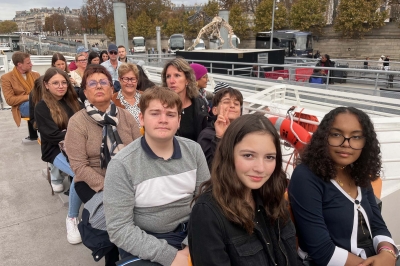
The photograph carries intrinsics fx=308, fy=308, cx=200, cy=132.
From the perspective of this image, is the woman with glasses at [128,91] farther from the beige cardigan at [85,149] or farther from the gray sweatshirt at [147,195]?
the gray sweatshirt at [147,195]

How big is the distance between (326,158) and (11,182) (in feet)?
12.6

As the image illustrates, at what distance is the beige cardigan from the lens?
7.55ft

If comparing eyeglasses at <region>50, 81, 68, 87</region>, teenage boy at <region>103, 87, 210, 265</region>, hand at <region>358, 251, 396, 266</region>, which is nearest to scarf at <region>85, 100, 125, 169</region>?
teenage boy at <region>103, 87, 210, 265</region>

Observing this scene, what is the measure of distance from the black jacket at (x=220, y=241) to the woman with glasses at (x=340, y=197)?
0.46 m

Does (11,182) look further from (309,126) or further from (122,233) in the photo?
(309,126)

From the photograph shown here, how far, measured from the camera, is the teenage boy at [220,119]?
2.37 meters

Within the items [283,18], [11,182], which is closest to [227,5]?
[283,18]

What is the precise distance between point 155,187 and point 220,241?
555 mm

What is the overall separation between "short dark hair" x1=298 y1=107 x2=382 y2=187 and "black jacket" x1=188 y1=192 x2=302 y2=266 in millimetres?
632

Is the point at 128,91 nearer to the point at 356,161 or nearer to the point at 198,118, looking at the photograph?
the point at 198,118

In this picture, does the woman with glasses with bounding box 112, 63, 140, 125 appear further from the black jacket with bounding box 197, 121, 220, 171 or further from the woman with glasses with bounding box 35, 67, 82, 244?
the black jacket with bounding box 197, 121, 220, 171

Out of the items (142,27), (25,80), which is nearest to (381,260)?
(25,80)

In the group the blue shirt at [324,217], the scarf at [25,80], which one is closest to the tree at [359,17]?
the scarf at [25,80]

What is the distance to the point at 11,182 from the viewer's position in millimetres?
3951
